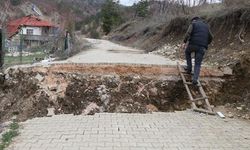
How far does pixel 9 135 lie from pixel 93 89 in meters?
3.43

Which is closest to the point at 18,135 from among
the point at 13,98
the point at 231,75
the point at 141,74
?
the point at 13,98

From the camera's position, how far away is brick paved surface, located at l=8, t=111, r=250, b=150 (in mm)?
6969

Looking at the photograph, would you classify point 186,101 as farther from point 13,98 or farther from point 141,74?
point 13,98

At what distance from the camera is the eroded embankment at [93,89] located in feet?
32.6

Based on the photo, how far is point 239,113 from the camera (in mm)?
9695

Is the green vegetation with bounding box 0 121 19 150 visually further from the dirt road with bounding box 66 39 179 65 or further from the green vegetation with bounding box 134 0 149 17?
the green vegetation with bounding box 134 0 149 17

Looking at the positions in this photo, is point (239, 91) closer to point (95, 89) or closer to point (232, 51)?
point (232, 51)

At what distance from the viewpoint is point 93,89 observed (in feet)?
34.6

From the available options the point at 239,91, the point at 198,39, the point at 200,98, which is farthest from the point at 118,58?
the point at 200,98

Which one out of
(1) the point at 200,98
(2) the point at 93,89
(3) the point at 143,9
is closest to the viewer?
(1) the point at 200,98

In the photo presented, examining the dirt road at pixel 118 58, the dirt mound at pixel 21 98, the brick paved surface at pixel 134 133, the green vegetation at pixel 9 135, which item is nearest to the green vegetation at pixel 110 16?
the dirt road at pixel 118 58

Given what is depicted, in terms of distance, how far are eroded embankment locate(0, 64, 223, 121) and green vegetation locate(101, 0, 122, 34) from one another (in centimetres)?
6505

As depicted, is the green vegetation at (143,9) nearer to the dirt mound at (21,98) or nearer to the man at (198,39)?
the man at (198,39)

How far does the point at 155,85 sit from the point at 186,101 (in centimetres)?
96
